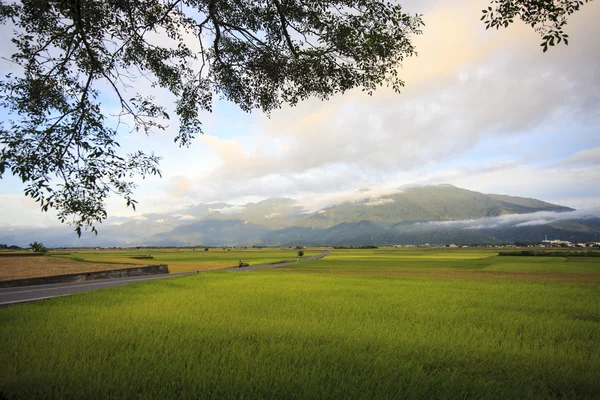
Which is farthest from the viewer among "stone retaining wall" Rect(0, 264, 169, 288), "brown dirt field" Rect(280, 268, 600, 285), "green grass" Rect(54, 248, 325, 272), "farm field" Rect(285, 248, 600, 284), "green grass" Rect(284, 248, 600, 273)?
"green grass" Rect(284, 248, 600, 273)

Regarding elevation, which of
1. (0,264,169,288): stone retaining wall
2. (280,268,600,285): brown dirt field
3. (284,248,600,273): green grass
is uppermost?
(0,264,169,288): stone retaining wall

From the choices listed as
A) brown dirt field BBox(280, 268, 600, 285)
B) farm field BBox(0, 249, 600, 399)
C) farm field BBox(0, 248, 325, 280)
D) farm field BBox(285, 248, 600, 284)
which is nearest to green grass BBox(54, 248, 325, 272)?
farm field BBox(0, 248, 325, 280)

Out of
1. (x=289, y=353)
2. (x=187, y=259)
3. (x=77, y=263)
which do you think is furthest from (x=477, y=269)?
A: (x=187, y=259)

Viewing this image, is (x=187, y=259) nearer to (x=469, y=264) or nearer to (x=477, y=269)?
(x=469, y=264)

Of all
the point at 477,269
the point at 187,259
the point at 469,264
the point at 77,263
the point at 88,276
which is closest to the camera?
the point at 88,276

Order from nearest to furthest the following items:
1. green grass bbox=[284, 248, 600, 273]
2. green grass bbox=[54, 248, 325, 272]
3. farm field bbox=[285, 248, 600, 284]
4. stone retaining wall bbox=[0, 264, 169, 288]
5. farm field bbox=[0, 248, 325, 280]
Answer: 1. stone retaining wall bbox=[0, 264, 169, 288]
2. farm field bbox=[0, 248, 325, 280]
3. farm field bbox=[285, 248, 600, 284]
4. green grass bbox=[54, 248, 325, 272]
5. green grass bbox=[284, 248, 600, 273]

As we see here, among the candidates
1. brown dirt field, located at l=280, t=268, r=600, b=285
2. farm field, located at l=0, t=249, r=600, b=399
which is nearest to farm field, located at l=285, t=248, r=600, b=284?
brown dirt field, located at l=280, t=268, r=600, b=285

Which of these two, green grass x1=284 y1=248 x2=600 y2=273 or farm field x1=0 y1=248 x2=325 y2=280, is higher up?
farm field x1=0 y1=248 x2=325 y2=280

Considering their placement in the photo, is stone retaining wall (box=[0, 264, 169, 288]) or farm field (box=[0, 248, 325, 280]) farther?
farm field (box=[0, 248, 325, 280])

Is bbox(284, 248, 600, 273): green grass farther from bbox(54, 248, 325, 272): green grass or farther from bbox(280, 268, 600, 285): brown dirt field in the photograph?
bbox(54, 248, 325, 272): green grass

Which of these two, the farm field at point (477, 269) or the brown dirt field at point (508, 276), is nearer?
the brown dirt field at point (508, 276)

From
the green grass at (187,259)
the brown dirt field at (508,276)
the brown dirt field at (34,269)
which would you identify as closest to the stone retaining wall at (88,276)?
the brown dirt field at (34,269)

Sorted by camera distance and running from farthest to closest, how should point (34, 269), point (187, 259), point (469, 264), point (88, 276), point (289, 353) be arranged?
1. point (187, 259)
2. point (469, 264)
3. point (34, 269)
4. point (88, 276)
5. point (289, 353)

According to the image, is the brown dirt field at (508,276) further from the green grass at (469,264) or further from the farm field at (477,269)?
the green grass at (469,264)
